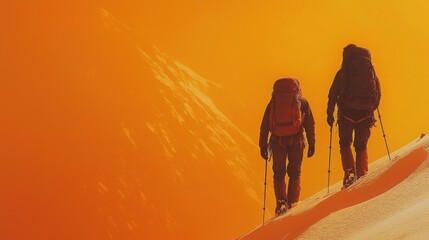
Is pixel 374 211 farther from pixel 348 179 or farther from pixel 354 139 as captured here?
pixel 354 139

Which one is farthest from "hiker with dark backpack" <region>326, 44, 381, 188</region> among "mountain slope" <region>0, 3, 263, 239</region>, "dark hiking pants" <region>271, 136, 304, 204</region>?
"mountain slope" <region>0, 3, 263, 239</region>

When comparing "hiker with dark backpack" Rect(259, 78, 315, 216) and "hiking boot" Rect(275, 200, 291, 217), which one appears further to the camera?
"hiking boot" Rect(275, 200, 291, 217)

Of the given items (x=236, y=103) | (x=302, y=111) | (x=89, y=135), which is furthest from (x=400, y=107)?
(x=302, y=111)

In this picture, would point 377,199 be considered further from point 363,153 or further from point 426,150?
point 363,153

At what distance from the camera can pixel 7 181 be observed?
54375 mm

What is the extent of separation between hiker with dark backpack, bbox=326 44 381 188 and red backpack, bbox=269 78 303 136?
557 millimetres

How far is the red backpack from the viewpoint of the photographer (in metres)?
11.7

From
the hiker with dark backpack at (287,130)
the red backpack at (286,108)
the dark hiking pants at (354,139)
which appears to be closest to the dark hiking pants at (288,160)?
the hiker with dark backpack at (287,130)

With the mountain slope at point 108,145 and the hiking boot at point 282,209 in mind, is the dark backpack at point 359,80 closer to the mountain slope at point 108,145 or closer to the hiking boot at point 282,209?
the hiking boot at point 282,209

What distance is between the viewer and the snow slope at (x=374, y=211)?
646 cm

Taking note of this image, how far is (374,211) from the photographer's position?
7.84 meters

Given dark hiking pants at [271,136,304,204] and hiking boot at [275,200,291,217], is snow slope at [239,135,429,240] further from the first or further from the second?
dark hiking pants at [271,136,304,204]

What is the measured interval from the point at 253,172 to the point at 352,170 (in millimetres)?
59231

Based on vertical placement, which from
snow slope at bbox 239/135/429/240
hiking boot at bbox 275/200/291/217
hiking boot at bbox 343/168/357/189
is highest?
hiking boot at bbox 275/200/291/217
